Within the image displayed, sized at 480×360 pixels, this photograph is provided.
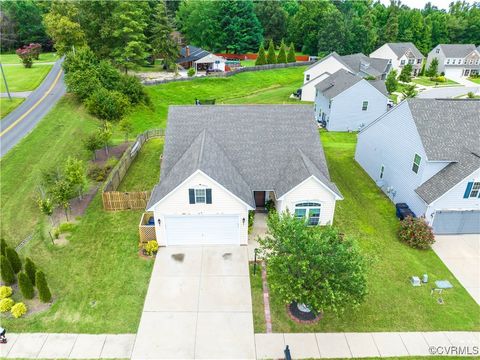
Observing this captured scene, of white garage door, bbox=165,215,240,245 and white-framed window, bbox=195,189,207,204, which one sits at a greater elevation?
white-framed window, bbox=195,189,207,204

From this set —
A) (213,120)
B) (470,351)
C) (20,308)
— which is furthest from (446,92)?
(20,308)

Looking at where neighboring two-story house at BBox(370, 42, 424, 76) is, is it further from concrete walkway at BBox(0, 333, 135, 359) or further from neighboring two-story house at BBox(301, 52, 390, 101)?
concrete walkway at BBox(0, 333, 135, 359)

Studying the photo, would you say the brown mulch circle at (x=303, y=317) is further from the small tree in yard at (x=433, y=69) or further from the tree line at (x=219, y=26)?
the small tree in yard at (x=433, y=69)

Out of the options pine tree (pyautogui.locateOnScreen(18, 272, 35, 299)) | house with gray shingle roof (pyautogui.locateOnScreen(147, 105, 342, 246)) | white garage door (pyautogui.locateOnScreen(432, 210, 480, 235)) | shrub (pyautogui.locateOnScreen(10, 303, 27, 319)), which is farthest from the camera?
white garage door (pyautogui.locateOnScreen(432, 210, 480, 235))

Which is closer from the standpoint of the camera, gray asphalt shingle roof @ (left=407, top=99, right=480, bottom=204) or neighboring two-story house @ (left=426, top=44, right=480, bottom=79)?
gray asphalt shingle roof @ (left=407, top=99, right=480, bottom=204)

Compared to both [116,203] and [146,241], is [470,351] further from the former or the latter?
[116,203]

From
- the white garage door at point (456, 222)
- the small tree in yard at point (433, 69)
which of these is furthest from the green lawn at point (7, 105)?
the small tree in yard at point (433, 69)

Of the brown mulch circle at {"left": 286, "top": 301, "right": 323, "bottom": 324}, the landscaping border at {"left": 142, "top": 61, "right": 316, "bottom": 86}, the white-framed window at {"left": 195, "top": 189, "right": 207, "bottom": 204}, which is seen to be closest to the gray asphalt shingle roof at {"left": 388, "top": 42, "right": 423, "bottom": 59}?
the landscaping border at {"left": 142, "top": 61, "right": 316, "bottom": 86}

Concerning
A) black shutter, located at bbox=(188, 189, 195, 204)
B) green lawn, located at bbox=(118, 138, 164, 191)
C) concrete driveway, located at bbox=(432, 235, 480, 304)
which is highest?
black shutter, located at bbox=(188, 189, 195, 204)
